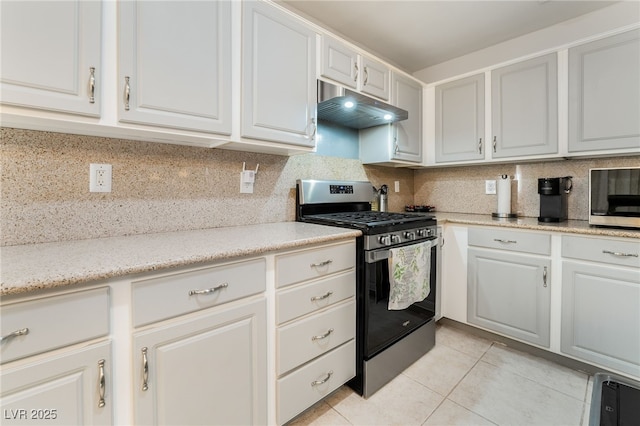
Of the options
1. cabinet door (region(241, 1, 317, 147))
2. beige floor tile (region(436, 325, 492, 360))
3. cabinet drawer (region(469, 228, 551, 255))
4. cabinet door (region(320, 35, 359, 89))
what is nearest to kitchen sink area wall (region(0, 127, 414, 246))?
cabinet door (region(241, 1, 317, 147))

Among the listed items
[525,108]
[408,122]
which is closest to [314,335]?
[408,122]

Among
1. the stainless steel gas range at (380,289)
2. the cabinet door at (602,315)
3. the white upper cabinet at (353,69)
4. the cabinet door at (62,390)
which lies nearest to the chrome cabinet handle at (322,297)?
the stainless steel gas range at (380,289)

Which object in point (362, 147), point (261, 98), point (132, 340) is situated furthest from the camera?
point (362, 147)

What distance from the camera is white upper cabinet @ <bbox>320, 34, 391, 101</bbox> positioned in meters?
1.79

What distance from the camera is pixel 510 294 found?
204 cm

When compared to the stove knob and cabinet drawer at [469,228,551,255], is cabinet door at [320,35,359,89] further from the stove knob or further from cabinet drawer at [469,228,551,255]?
cabinet drawer at [469,228,551,255]

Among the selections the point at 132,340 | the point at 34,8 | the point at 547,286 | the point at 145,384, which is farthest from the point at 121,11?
the point at 547,286

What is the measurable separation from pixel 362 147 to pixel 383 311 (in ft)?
4.79

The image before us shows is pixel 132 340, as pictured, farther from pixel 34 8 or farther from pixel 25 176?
pixel 34 8

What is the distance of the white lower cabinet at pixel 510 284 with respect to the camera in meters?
1.91

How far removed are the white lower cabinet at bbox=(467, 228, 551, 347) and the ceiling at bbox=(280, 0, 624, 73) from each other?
1.60 meters

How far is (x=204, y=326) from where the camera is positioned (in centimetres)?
105

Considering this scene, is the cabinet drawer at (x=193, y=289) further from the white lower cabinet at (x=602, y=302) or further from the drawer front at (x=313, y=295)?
the white lower cabinet at (x=602, y=302)

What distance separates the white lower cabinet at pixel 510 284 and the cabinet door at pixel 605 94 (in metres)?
0.74
